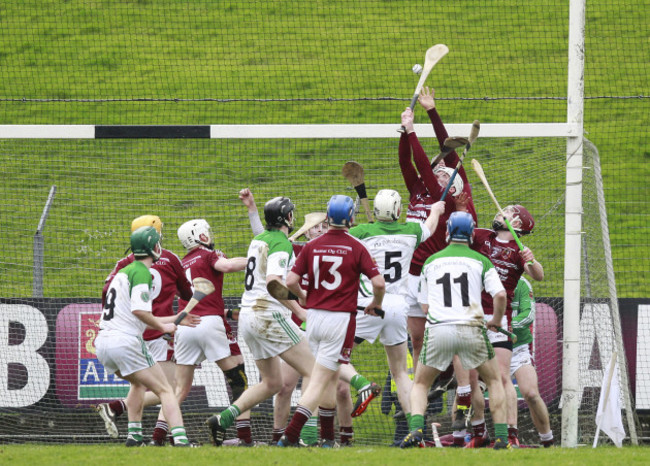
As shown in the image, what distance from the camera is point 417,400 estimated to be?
7957 mm

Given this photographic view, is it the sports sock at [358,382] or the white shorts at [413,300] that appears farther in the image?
the white shorts at [413,300]

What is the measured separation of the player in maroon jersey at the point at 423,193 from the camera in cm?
916

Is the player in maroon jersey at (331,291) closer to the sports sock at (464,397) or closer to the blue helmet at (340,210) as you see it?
the blue helmet at (340,210)

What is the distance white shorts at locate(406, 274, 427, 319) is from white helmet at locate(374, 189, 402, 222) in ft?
2.66

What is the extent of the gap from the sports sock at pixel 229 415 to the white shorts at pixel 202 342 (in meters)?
0.76

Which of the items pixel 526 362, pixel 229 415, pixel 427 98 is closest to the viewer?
pixel 229 415

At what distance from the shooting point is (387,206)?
8664 millimetres

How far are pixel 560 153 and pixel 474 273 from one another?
3.23 metres

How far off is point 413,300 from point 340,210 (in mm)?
1679

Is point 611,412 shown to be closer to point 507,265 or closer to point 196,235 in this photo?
point 507,265

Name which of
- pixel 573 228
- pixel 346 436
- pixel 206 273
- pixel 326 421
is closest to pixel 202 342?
pixel 206 273

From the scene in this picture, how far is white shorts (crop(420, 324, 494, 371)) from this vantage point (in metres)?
7.80

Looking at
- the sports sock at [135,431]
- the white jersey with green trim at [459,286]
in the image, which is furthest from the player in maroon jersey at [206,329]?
the white jersey with green trim at [459,286]

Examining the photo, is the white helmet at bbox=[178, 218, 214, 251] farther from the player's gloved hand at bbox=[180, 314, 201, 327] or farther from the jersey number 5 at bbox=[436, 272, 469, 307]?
the jersey number 5 at bbox=[436, 272, 469, 307]
